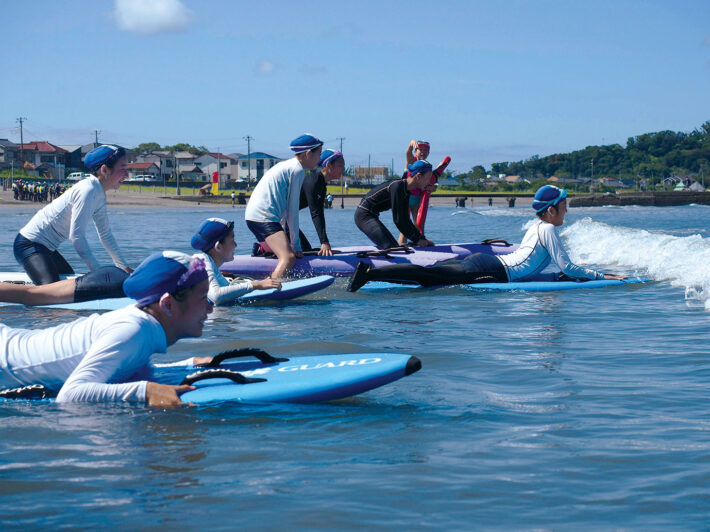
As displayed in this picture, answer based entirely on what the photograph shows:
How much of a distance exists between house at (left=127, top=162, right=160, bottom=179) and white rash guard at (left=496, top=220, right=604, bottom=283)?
119 m

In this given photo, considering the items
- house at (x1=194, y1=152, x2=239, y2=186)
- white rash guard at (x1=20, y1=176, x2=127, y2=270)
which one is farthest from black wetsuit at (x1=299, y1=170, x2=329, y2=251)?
house at (x1=194, y1=152, x2=239, y2=186)

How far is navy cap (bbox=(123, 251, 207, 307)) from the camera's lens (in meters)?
3.98

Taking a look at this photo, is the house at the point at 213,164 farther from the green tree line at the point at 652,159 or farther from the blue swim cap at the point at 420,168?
the blue swim cap at the point at 420,168

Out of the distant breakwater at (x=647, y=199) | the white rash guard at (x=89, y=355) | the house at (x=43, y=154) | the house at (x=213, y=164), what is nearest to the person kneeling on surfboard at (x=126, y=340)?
the white rash guard at (x=89, y=355)

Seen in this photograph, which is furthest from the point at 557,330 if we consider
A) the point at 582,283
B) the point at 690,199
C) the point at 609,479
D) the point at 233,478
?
the point at 690,199

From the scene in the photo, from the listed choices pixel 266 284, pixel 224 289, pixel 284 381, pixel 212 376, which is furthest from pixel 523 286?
pixel 212 376

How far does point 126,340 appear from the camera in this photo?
13.0 ft

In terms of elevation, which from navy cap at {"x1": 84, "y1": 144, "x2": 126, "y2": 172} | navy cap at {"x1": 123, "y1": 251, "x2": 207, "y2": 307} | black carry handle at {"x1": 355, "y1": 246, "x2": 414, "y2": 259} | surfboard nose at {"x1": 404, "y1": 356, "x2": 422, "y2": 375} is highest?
navy cap at {"x1": 84, "y1": 144, "x2": 126, "y2": 172}

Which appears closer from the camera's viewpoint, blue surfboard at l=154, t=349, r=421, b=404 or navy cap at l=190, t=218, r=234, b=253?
blue surfboard at l=154, t=349, r=421, b=404

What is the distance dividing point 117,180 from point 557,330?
4.05m

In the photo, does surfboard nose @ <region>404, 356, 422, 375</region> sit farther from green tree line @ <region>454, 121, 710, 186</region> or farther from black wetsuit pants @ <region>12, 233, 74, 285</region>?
green tree line @ <region>454, 121, 710, 186</region>

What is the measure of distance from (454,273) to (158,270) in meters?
6.25

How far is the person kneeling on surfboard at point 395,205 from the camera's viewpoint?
36.8ft

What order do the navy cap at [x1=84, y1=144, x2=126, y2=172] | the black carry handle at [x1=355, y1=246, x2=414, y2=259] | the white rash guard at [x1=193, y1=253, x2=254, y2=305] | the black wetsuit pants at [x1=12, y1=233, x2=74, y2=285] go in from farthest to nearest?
the black carry handle at [x1=355, y1=246, x2=414, y2=259] → the white rash guard at [x1=193, y1=253, x2=254, y2=305] → the black wetsuit pants at [x1=12, y1=233, x2=74, y2=285] → the navy cap at [x1=84, y1=144, x2=126, y2=172]
